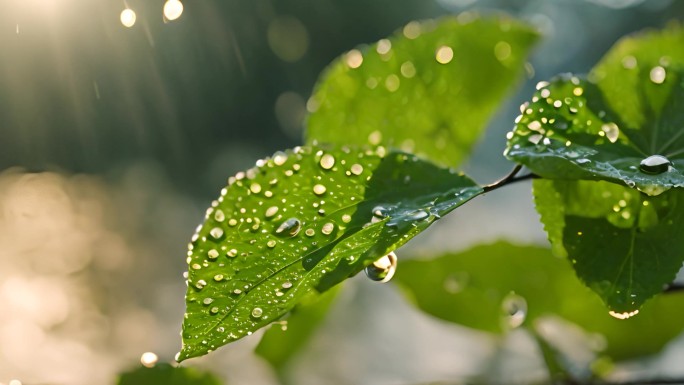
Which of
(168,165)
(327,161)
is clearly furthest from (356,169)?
(168,165)

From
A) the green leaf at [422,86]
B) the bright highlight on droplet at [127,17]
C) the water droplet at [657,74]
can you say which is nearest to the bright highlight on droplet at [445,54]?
the green leaf at [422,86]

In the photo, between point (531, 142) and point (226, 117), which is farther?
point (226, 117)

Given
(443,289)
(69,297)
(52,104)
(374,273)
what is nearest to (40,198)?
(69,297)

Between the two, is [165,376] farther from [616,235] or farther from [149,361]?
[616,235]

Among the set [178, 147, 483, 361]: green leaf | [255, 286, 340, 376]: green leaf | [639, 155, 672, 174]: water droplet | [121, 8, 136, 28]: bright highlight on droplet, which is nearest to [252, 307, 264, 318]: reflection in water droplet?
[178, 147, 483, 361]: green leaf

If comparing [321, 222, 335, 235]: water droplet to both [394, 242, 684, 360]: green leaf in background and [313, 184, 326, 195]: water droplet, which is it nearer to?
[313, 184, 326, 195]: water droplet

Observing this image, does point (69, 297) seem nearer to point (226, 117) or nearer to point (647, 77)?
point (647, 77)

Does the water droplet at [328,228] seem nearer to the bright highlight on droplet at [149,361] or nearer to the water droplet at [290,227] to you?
the water droplet at [290,227]
